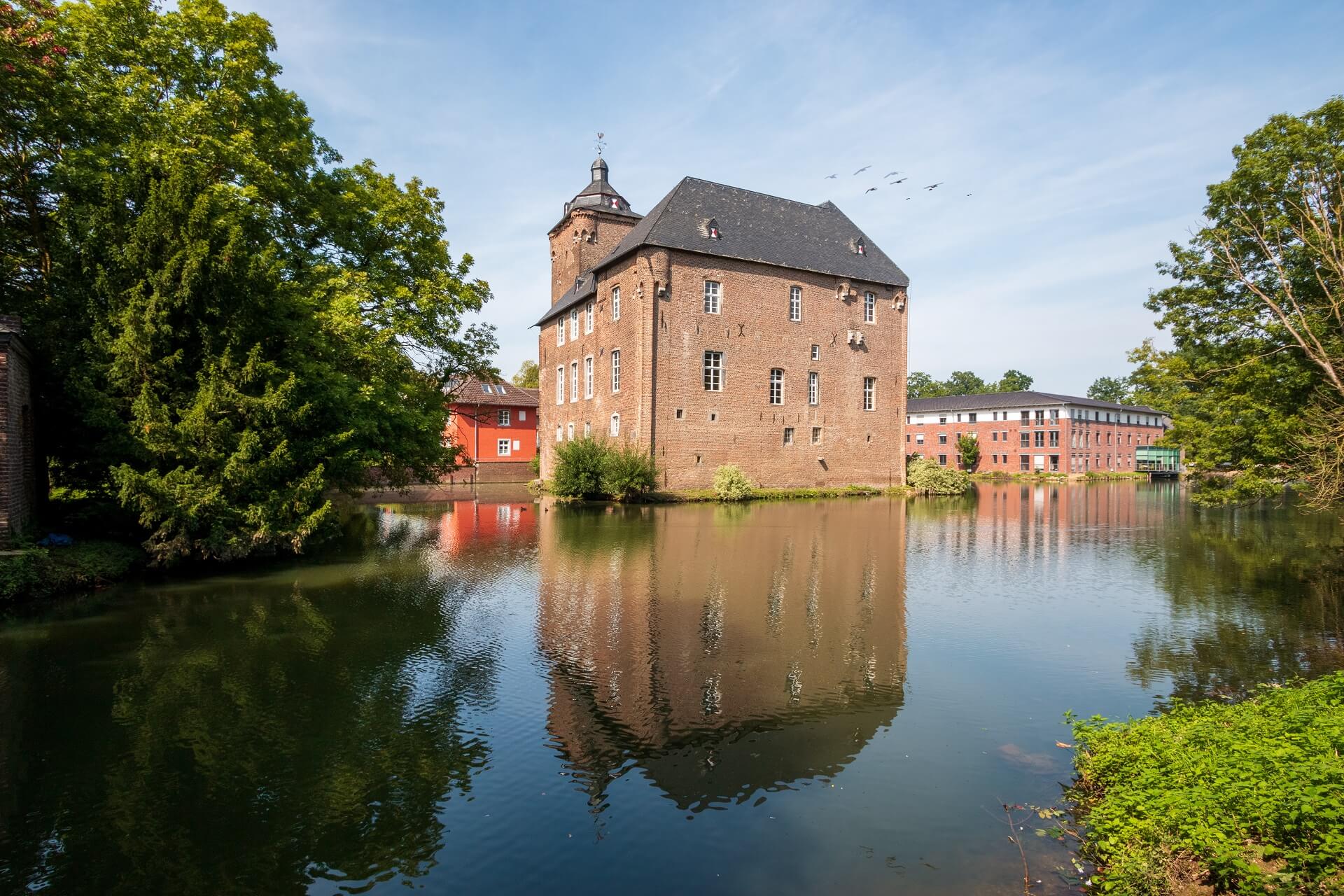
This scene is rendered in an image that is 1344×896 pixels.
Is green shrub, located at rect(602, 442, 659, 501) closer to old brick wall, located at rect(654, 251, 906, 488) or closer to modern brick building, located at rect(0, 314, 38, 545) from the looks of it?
old brick wall, located at rect(654, 251, 906, 488)

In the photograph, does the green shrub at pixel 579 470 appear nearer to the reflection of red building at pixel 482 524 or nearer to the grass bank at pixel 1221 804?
the reflection of red building at pixel 482 524

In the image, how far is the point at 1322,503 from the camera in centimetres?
1192

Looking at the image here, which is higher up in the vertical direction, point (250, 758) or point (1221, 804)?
point (1221, 804)

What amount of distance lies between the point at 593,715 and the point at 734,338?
29.5 m

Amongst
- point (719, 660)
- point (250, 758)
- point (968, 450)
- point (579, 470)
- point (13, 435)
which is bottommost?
point (250, 758)

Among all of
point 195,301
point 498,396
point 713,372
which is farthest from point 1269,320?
point 498,396

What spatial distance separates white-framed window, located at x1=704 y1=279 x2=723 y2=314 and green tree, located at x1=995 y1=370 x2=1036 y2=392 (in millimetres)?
79854

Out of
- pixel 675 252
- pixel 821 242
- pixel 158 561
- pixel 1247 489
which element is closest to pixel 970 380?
pixel 821 242

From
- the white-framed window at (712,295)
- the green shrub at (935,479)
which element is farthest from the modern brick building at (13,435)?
the green shrub at (935,479)

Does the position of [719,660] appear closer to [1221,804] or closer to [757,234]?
[1221,804]

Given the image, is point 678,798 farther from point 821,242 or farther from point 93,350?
point 821,242

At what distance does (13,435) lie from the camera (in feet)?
38.2

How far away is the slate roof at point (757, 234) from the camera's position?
33969 mm

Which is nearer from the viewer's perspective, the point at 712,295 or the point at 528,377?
the point at 712,295
